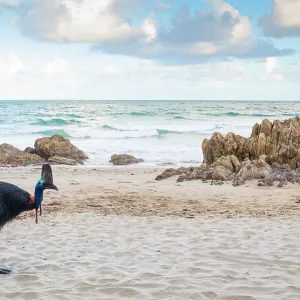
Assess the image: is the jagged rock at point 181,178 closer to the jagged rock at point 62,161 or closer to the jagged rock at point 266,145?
the jagged rock at point 266,145

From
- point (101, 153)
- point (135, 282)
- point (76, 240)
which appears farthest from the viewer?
point (101, 153)

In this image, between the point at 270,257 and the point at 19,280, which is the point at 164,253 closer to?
the point at 270,257

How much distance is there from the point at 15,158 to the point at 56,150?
250 centimetres

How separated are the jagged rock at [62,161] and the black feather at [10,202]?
1620 centimetres

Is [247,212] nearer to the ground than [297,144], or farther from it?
nearer to the ground

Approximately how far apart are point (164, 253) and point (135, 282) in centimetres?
133

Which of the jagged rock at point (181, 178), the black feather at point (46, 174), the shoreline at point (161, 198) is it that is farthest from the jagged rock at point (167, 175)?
the black feather at point (46, 174)

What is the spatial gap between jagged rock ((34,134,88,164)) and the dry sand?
11389 mm

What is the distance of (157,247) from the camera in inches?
274

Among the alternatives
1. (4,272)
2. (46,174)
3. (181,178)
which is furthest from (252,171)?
(4,272)

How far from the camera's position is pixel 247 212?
9.95 meters

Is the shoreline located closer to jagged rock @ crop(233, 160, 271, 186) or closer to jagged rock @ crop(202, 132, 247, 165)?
jagged rock @ crop(233, 160, 271, 186)

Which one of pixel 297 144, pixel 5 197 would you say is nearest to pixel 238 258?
pixel 5 197

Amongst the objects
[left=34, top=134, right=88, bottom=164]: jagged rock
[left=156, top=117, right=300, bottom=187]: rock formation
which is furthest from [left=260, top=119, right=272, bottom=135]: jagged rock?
[left=34, top=134, right=88, bottom=164]: jagged rock
